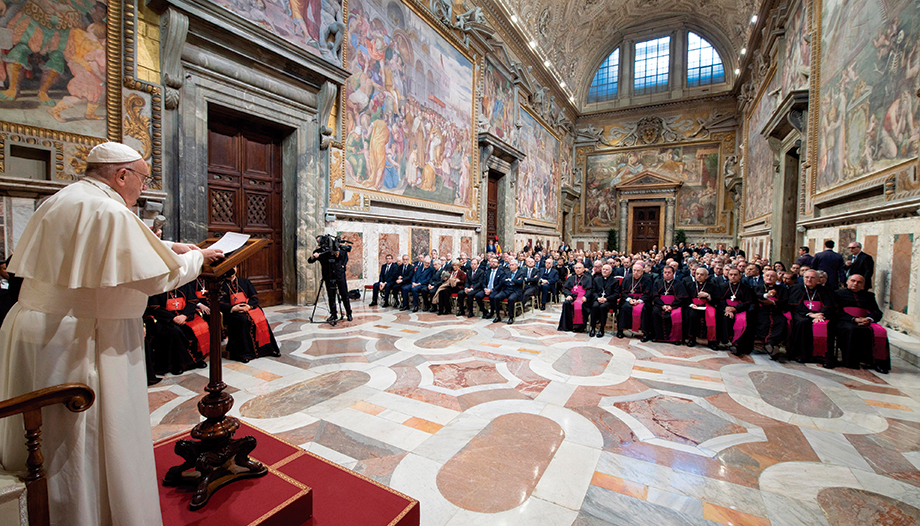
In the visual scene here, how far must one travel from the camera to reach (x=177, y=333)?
4699mm

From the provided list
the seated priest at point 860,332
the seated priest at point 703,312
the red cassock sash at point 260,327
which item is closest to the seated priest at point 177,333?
the red cassock sash at point 260,327

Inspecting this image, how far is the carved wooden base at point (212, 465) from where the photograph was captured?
73.4 inches

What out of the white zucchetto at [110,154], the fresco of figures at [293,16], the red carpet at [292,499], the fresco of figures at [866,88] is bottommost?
the red carpet at [292,499]

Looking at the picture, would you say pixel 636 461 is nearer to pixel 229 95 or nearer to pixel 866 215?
pixel 866 215

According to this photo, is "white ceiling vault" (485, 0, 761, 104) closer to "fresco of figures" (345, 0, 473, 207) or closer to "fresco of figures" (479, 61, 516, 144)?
"fresco of figures" (479, 61, 516, 144)

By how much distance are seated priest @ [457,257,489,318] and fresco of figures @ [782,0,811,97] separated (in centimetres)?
944

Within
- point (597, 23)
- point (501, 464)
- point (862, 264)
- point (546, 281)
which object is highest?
point (597, 23)

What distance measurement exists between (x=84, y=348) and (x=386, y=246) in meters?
9.86

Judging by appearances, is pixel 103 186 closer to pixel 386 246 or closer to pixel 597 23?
pixel 386 246

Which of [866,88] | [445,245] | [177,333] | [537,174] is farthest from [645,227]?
[177,333]

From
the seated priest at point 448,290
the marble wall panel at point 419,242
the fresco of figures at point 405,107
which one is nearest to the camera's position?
the seated priest at point 448,290

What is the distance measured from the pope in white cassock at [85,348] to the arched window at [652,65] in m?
30.1

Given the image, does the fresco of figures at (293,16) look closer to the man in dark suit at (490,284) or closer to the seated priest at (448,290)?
the seated priest at (448,290)

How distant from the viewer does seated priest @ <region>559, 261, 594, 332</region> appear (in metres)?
7.15
